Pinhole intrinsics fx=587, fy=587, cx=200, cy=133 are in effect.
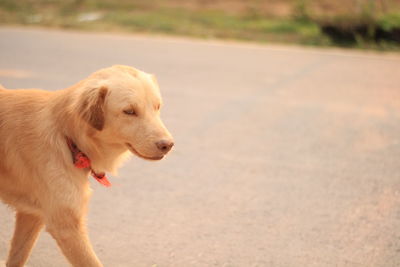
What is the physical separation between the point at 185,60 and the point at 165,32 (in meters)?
2.35

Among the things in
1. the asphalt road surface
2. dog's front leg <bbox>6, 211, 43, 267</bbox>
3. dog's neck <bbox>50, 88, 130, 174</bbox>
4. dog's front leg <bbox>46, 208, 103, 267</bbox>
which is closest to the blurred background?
the asphalt road surface

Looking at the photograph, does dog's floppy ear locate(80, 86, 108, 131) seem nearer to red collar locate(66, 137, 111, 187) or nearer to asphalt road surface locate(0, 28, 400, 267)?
red collar locate(66, 137, 111, 187)

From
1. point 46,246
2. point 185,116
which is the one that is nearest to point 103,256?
point 46,246

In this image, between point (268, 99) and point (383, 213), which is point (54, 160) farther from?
point (268, 99)

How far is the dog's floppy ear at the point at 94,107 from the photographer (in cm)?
316

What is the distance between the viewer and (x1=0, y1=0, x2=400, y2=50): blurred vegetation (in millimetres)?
10719

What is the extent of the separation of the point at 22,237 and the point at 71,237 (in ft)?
2.16

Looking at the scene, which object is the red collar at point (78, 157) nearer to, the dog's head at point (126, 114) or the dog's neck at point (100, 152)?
the dog's neck at point (100, 152)

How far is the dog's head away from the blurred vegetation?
25.9ft

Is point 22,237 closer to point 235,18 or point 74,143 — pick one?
point 74,143

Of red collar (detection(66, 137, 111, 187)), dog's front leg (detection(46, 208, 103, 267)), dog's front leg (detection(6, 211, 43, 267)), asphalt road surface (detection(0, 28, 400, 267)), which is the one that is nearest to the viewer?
dog's front leg (detection(46, 208, 103, 267))

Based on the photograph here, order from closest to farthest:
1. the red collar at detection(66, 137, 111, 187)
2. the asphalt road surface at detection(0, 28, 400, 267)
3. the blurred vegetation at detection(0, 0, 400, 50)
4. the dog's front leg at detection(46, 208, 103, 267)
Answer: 1. the dog's front leg at detection(46, 208, 103, 267)
2. the red collar at detection(66, 137, 111, 187)
3. the asphalt road surface at detection(0, 28, 400, 267)
4. the blurred vegetation at detection(0, 0, 400, 50)

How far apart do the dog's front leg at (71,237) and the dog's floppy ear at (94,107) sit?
0.49m

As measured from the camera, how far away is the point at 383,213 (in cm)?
460
